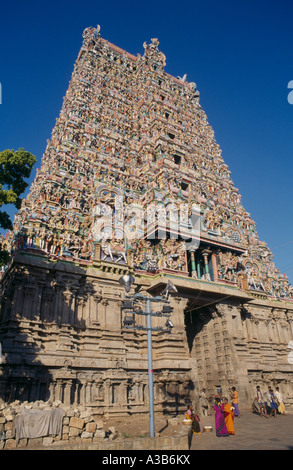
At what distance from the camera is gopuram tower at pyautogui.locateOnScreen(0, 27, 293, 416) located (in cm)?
2003

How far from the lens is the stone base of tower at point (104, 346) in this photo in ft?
61.2

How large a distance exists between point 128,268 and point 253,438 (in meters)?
13.5

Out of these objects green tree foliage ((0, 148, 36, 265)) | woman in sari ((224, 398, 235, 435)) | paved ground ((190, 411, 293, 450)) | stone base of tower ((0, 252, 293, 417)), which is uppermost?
green tree foliage ((0, 148, 36, 265))

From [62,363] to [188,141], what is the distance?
Answer: 2986 cm

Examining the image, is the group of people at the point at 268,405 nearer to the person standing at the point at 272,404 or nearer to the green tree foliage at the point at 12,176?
the person standing at the point at 272,404

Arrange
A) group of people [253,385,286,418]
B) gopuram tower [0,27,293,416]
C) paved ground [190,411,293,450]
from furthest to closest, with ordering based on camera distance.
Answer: group of people [253,385,286,418]
gopuram tower [0,27,293,416]
paved ground [190,411,293,450]

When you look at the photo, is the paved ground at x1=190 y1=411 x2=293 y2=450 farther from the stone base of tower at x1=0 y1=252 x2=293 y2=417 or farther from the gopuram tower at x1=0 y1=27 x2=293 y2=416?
the gopuram tower at x1=0 y1=27 x2=293 y2=416

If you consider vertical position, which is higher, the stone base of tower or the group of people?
the stone base of tower

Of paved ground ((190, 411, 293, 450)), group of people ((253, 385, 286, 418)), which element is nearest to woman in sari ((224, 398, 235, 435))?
paved ground ((190, 411, 293, 450))

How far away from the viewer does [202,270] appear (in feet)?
96.1

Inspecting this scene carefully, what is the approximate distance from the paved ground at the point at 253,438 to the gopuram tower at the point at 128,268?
5033mm

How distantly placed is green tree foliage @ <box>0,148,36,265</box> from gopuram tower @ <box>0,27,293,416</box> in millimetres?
5133

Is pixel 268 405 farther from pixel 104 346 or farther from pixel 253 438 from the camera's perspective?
pixel 104 346
